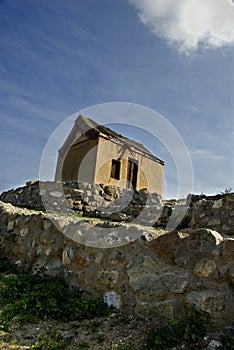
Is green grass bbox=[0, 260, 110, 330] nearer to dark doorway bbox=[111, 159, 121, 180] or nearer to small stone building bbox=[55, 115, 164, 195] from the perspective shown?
small stone building bbox=[55, 115, 164, 195]

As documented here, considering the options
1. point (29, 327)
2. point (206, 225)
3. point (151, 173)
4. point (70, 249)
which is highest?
point (151, 173)

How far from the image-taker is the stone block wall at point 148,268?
9.36 ft

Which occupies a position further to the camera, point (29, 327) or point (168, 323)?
point (29, 327)

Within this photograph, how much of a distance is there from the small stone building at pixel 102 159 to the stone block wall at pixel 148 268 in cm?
1019

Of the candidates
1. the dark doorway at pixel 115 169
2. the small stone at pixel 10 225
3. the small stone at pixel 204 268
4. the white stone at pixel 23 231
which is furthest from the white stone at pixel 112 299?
the dark doorway at pixel 115 169

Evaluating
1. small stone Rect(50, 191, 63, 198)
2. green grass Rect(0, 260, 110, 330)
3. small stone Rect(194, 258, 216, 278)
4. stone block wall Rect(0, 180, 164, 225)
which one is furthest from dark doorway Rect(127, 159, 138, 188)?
small stone Rect(194, 258, 216, 278)

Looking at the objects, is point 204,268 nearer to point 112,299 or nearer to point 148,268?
point 148,268

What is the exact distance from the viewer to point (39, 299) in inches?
147

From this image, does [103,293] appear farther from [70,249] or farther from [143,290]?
[70,249]

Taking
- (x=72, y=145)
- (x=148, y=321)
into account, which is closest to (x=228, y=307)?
(x=148, y=321)

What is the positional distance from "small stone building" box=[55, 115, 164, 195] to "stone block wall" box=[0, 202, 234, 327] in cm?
1019

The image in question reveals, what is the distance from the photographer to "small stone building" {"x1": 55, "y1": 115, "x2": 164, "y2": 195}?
15.1 m

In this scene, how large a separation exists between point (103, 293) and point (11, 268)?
211cm

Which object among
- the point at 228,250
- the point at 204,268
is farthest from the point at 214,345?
the point at 228,250
